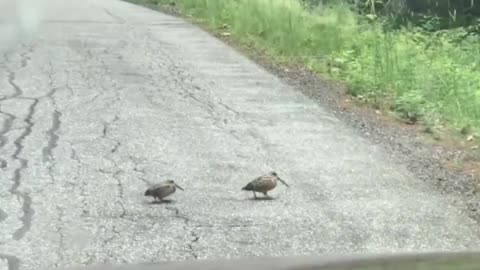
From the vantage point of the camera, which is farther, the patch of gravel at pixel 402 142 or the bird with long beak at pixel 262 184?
the patch of gravel at pixel 402 142

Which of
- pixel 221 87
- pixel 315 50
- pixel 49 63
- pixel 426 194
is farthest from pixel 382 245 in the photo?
pixel 315 50

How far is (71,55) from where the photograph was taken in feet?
46.9

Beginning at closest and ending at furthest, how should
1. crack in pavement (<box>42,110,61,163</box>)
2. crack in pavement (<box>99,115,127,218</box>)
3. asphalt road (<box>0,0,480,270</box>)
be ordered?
asphalt road (<box>0,0,480,270</box>) < crack in pavement (<box>99,115,127,218</box>) < crack in pavement (<box>42,110,61,163</box>)

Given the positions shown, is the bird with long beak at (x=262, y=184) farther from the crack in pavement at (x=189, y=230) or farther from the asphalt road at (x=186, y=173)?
the crack in pavement at (x=189, y=230)

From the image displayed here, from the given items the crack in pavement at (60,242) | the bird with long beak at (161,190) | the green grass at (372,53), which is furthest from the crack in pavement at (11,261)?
the green grass at (372,53)

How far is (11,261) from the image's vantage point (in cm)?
533

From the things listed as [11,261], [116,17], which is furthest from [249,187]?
[116,17]

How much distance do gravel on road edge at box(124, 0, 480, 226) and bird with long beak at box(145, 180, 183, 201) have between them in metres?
2.27

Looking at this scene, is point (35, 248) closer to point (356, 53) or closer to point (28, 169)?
point (28, 169)

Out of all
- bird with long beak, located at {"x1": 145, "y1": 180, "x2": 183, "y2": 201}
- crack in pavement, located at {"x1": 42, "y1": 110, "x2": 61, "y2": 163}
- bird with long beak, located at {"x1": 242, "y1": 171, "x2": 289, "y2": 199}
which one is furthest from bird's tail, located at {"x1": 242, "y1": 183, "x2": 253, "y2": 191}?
crack in pavement, located at {"x1": 42, "y1": 110, "x2": 61, "y2": 163}

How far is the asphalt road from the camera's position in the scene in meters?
5.82

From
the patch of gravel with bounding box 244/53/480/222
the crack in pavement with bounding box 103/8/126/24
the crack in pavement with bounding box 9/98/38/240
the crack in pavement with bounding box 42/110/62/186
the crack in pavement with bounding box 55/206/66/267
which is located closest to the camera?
the crack in pavement with bounding box 55/206/66/267

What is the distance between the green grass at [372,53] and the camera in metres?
10.8

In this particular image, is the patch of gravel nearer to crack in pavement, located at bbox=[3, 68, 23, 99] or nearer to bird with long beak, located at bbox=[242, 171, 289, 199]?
bird with long beak, located at bbox=[242, 171, 289, 199]
